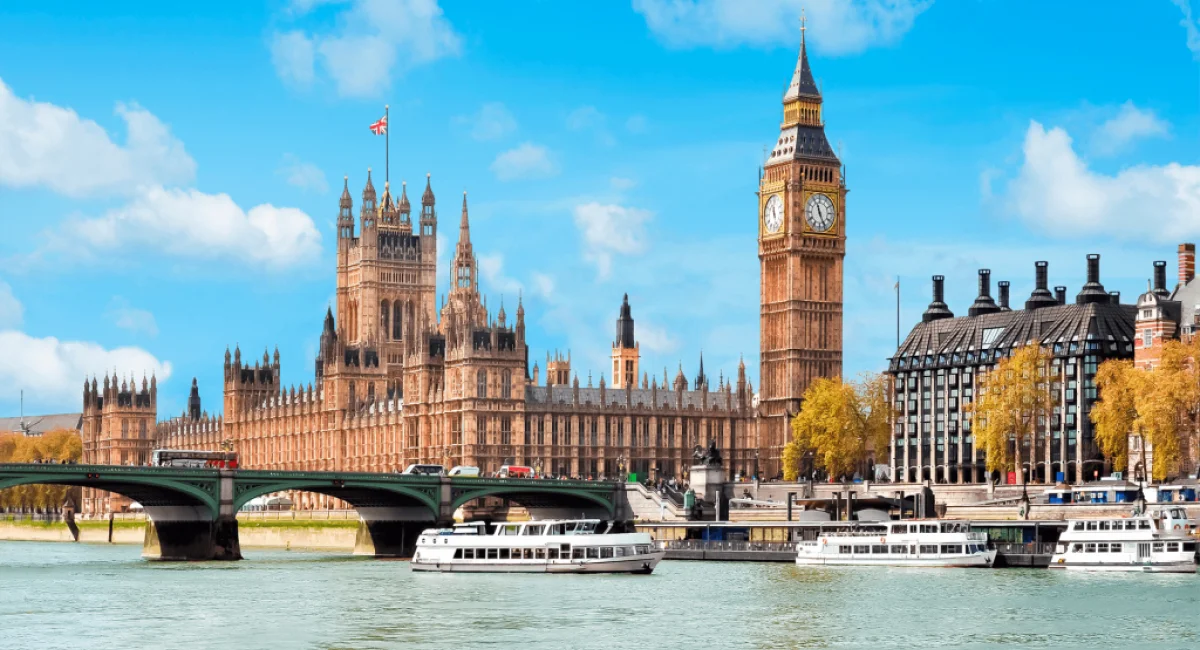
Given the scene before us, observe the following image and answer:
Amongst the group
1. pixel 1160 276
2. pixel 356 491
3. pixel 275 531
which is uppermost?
pixel 1160 276

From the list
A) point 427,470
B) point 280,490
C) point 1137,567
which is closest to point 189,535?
point 280,490

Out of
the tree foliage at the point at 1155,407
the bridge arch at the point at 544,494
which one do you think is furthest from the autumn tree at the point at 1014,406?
the bridge arch at the point at 544,494

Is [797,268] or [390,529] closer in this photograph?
[390,529]

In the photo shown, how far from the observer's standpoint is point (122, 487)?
359 ft

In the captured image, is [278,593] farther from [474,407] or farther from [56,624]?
[474,407]

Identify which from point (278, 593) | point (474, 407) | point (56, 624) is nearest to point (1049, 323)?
point (474, 407)

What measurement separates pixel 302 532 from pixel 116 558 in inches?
883

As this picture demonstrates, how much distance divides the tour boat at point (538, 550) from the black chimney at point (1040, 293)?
4880 centimetres

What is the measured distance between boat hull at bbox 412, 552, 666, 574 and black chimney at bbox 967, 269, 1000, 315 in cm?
5341

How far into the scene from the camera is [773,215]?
530 ft

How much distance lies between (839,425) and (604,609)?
65.9 meters

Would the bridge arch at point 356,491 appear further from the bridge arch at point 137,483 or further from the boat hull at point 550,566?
the boat hull at point 550,566

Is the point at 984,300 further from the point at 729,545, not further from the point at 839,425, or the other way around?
the point at 729,545

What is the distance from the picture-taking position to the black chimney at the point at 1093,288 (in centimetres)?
13912
